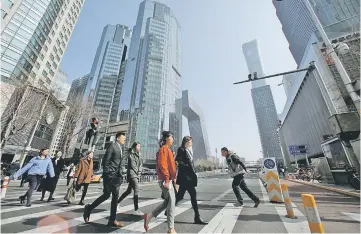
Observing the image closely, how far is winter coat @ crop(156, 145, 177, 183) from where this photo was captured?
10.8 ft

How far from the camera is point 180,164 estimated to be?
4.09 m

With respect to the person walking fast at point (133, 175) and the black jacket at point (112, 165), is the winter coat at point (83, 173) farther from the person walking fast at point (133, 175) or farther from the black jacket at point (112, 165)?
the black jacket at point (112, 165)

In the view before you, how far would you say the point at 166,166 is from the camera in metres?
3.38

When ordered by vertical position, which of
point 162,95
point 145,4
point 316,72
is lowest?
point 316,72

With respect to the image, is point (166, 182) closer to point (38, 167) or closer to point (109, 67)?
point (38, 167)

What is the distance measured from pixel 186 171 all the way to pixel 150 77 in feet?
303

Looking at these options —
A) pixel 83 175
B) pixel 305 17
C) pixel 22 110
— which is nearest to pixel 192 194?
pixel 83 175

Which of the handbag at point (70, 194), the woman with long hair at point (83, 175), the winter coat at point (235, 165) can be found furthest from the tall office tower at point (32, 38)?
the winter coat at point (235, 165)

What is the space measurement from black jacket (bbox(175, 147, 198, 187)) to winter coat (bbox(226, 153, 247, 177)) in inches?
89.5

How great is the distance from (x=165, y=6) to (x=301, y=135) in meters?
124

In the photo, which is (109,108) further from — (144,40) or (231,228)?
(231,228)

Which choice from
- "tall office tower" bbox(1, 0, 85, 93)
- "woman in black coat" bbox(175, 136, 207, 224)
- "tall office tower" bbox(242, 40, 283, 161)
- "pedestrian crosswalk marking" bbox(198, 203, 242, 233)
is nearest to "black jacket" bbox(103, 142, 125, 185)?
"woman in black coat" bbox(175, 136, 207, 224)

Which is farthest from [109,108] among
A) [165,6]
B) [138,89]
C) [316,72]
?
[316,72]

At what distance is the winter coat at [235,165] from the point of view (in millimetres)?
5727
